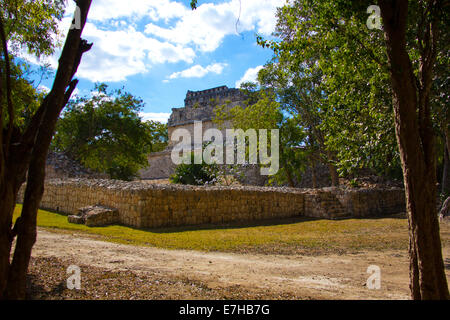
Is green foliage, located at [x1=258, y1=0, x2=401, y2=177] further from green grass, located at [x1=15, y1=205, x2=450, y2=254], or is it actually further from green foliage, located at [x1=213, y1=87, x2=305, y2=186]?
green foliage, located at [x1=213, y1=87, x2=305, y2=186]

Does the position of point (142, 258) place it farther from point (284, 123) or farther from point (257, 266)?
point (284, 123)

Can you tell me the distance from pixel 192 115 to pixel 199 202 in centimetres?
2405

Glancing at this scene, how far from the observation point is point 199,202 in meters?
12.9

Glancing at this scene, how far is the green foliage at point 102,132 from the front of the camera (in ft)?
75.4

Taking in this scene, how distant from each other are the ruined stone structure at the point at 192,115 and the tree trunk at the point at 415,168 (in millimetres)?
27015

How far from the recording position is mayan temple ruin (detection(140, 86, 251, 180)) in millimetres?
32844

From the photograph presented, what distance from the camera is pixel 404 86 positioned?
3.66 metres

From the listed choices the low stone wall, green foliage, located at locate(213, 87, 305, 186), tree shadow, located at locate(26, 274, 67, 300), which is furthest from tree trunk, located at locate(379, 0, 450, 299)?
green foliage, located at locate(213, 87, 305, 186)

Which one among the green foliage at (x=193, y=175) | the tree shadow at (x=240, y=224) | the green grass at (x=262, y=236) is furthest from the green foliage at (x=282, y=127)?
the green grass at (x=262, y=236)

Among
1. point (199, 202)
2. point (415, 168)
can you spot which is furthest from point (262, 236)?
point (415, 168)

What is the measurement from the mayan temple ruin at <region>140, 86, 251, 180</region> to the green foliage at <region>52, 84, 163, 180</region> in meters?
7.14

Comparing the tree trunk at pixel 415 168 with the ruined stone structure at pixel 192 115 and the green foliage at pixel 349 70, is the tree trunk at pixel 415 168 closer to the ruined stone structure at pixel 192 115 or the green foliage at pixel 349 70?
the green foliage at pixel 349 70

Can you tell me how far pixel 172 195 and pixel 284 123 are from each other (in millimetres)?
13695
